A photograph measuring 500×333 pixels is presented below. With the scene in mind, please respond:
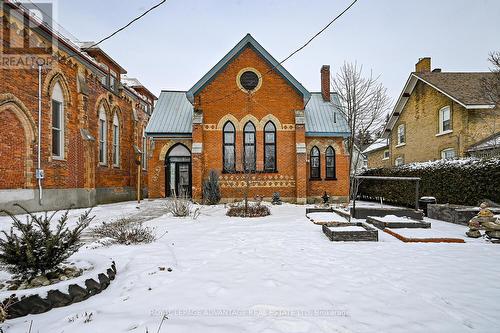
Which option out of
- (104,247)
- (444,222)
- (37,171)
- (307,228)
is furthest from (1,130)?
(444,222)

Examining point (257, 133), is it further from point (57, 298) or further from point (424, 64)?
point (424, 64)

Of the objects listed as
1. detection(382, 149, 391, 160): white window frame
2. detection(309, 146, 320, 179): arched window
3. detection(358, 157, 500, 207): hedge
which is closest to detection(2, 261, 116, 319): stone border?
detection(358, 157, 500, 207): hedge

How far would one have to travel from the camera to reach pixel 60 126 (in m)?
12.5

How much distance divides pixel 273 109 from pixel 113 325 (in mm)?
14404

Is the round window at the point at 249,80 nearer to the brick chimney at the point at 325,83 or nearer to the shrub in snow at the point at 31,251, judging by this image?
the brick chimney at the point at 325,83

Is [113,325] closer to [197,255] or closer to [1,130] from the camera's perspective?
[197,255]

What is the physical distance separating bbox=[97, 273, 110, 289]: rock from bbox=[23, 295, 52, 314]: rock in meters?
0.61

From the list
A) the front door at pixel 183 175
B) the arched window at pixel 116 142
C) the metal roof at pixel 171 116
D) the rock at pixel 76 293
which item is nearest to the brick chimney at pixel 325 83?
the metal roof at pixel 171 116

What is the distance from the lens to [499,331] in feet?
8.51

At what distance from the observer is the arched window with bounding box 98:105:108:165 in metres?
16.0

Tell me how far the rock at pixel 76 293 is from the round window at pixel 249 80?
14.3 metres

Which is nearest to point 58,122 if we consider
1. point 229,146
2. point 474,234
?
point 229,146

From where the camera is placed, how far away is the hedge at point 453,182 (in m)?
9.35

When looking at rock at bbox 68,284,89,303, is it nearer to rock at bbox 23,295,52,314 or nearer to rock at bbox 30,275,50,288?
rock at bbox 23,295,52,314
